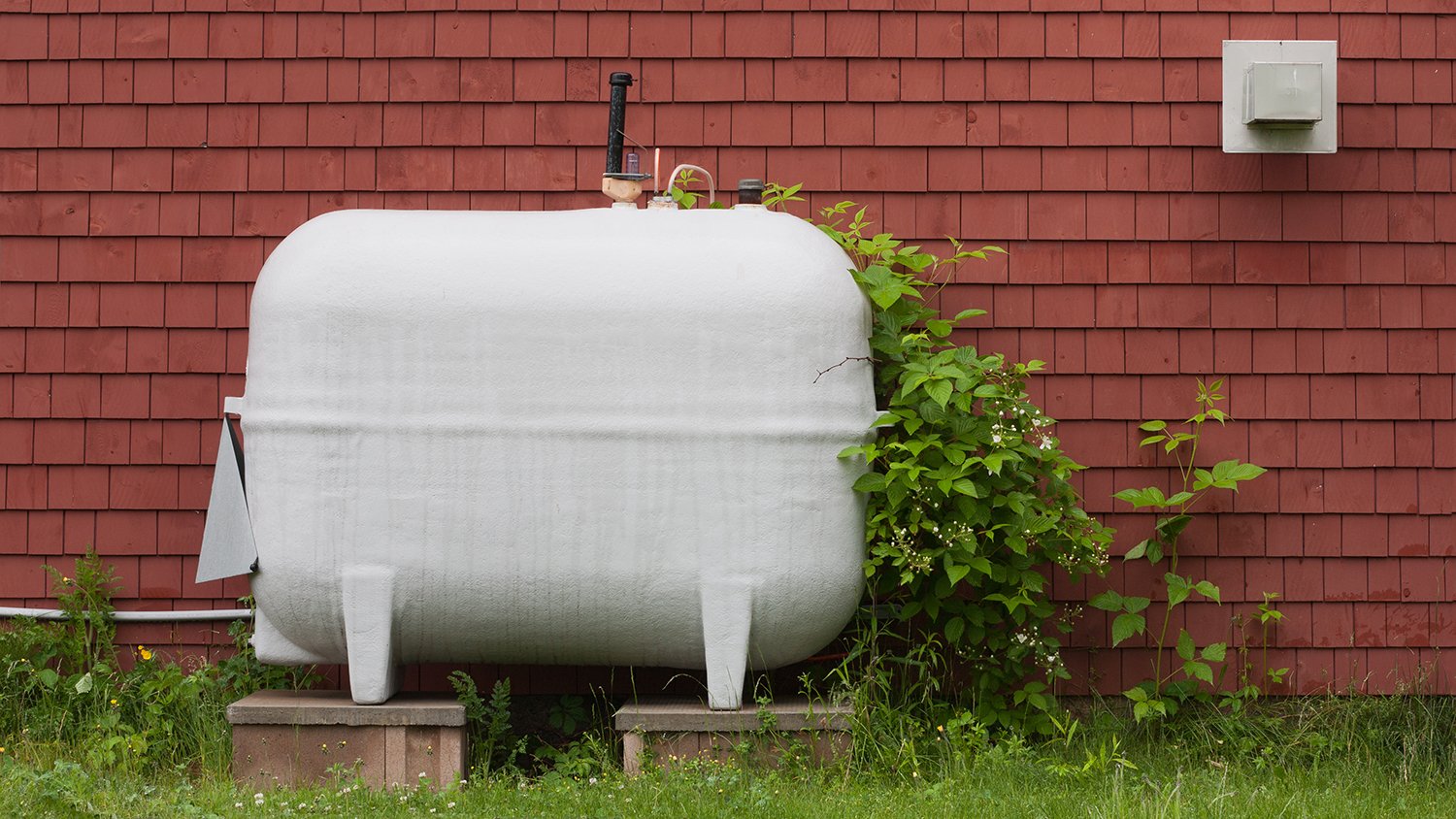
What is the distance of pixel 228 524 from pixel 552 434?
1.04 m

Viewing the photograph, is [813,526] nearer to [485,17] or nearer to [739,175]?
[739,175]

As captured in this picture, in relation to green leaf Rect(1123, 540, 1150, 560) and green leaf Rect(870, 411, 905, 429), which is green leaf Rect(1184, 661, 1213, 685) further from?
green leaf Rect(870, 411, 905, 429)

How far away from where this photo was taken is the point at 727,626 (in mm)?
3678

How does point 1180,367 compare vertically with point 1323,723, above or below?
above

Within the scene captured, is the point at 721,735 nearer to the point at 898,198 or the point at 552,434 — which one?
the point at 552,434

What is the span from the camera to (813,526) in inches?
146

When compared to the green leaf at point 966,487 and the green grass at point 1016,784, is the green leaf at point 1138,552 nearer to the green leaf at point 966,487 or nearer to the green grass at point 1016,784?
the green grass at point 1016,784

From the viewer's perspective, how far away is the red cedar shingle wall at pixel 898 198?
4461 millimetres

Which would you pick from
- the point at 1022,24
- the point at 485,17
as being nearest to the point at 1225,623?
the point at 1022,24

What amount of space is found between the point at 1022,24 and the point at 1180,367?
51.8 inches

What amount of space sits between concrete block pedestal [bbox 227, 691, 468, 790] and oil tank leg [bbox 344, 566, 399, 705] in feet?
0.23

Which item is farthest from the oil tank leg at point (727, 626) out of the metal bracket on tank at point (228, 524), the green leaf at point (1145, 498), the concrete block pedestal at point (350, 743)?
the green leaf at point (1145, 498)

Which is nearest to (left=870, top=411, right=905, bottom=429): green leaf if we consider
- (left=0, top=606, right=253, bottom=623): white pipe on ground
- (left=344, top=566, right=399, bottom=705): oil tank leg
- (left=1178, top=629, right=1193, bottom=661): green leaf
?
(left=1178, top=629, right=1193, bottom=661): green leaf

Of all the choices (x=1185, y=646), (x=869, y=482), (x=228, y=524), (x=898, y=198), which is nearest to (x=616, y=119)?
(x=898, y=198)
